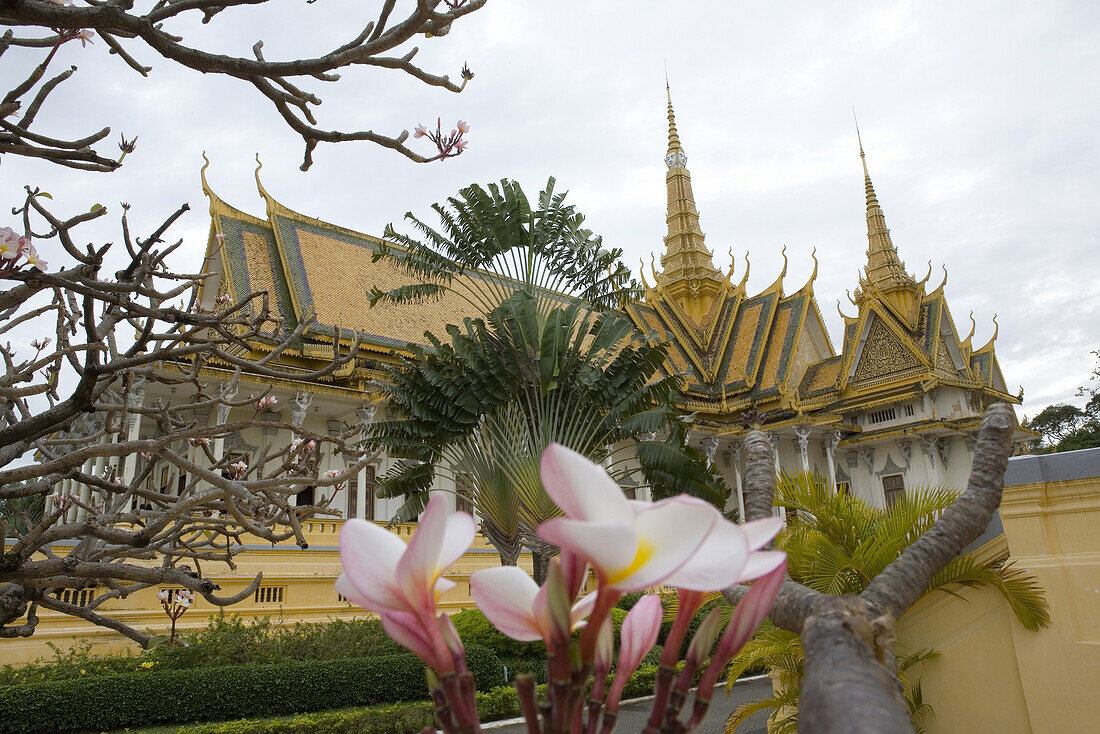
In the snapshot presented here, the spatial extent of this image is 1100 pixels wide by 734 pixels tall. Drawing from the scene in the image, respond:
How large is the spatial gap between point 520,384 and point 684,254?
2454 cm

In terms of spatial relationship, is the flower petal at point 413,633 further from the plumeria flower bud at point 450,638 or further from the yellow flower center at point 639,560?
the yellow flower center at point 639,560

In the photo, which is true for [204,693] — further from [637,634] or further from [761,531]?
[761,531]

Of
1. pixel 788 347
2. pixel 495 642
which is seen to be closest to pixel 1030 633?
pixel 495 642

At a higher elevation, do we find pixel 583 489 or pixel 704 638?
pixel 583 489

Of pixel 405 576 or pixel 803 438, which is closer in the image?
pixel 405 576

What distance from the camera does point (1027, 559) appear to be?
442 cm

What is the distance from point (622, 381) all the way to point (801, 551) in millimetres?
6087

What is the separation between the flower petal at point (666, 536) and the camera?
0.67 meters

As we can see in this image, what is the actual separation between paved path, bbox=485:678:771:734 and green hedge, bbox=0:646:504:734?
1.29 meters

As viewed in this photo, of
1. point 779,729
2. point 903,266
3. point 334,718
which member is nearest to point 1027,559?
point 779,729

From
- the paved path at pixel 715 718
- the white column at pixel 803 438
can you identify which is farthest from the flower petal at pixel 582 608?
the white column at pixel 803 438

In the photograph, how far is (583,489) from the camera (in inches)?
27.0

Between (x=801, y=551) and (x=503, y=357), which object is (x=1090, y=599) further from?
(x=503, y=357)

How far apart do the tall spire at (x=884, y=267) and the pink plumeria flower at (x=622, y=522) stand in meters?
31.4
